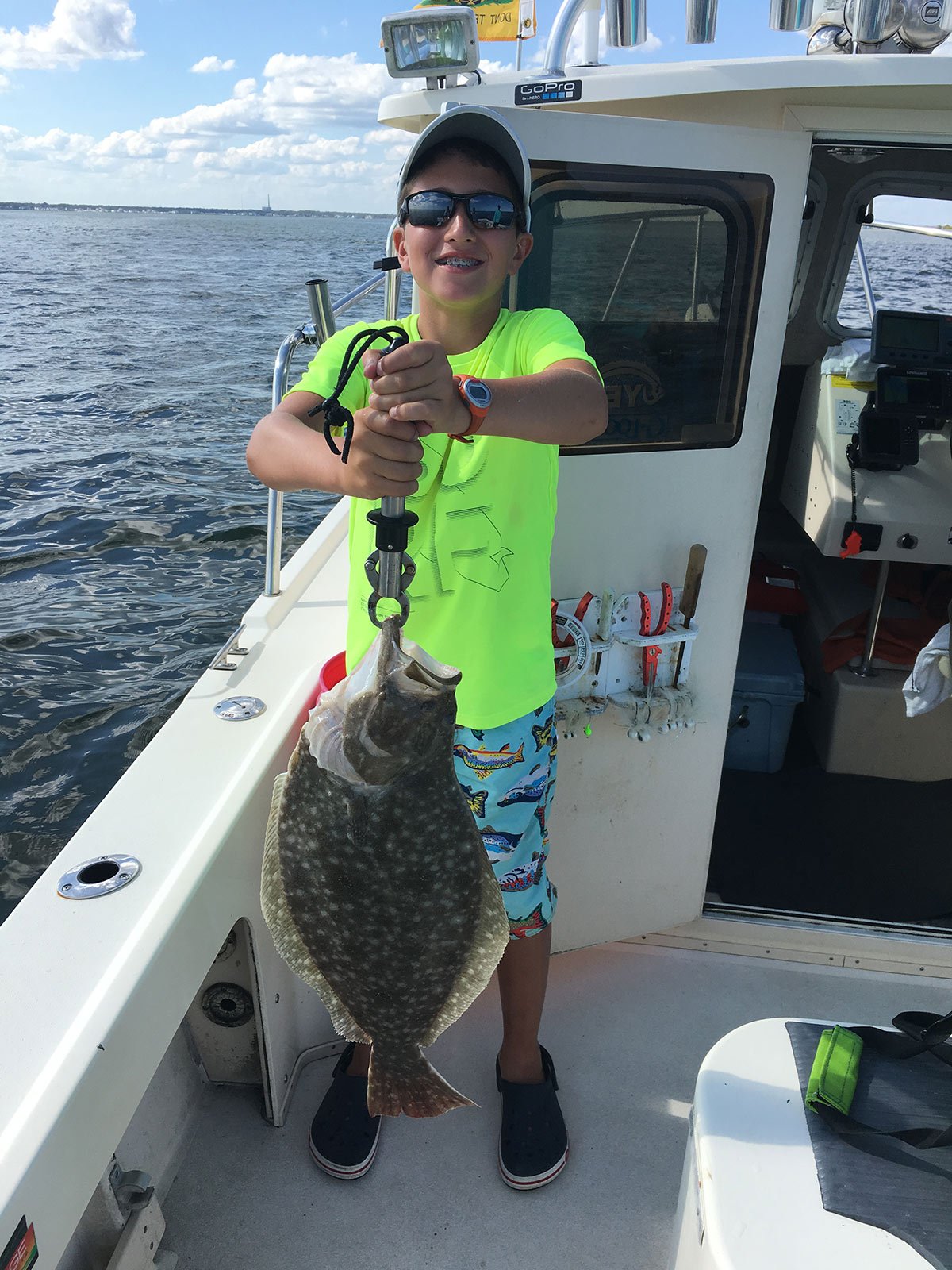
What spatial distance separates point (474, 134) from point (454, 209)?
0.20 metres

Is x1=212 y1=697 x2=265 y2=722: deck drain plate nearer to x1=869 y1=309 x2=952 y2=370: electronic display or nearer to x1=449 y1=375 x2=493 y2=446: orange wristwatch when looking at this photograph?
x1=449 y1=375 x2=493 y2=446: orange wristwatch

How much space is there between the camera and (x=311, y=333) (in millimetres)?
2934

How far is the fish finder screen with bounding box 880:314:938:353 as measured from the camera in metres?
4.30

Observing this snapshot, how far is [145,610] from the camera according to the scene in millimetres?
8289

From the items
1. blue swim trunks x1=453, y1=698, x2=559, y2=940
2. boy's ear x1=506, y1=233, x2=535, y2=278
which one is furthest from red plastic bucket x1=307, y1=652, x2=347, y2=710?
boy's ear x1=506, y1=233, x2=535, y2=278

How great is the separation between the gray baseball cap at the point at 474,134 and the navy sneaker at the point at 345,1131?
7.52ft

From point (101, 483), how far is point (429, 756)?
36.1 ft

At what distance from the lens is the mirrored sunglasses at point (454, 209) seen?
178cm

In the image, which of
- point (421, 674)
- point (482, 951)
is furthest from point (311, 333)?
point (482, 951)

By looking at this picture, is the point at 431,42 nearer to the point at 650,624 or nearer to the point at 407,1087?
the point at 650,624

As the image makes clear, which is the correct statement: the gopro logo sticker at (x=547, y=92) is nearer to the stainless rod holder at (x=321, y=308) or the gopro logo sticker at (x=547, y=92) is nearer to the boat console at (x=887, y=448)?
the stainless rod holder at (x=321, y=308)

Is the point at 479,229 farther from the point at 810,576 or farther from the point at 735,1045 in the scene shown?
the point at 810,576

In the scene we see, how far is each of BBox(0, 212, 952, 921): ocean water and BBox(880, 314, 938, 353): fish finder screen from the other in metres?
1.79

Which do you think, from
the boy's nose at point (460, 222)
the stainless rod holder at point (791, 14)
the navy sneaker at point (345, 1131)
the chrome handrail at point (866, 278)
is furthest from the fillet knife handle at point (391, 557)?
Answer: the chrome handrail at point (866, 278)
